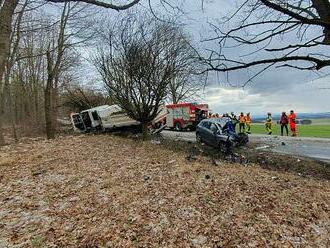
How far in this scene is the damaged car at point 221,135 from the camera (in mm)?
21180

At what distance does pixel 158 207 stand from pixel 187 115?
3176cm

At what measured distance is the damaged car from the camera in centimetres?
2118

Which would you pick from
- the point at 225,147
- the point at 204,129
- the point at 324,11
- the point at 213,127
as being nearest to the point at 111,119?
the point at 204,129

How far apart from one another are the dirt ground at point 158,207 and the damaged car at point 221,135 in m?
8.69

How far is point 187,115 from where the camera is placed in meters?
39.8

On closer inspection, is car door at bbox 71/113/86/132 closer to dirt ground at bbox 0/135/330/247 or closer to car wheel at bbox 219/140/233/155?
car wheel at bbox 219/140/233/155

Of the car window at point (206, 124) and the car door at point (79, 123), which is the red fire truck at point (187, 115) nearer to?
the car door at point (79, 123)

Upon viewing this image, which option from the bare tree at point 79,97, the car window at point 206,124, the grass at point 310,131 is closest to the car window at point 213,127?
the car window at point 206,124

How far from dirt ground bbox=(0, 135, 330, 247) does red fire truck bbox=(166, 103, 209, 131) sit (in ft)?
88.8

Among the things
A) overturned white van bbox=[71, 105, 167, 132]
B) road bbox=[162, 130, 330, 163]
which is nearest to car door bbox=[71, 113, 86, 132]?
overturned white van bbox=[71, 105, 167, 132]

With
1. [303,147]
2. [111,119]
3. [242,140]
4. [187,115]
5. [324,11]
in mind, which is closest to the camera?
[324,11]

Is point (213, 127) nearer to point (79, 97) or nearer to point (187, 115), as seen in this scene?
point (187, 115)

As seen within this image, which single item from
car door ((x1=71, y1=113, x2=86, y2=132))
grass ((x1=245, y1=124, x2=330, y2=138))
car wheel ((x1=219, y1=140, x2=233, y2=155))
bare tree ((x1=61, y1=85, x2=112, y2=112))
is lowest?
grass ((x1=245, y1=124, x2=330, y2=138))

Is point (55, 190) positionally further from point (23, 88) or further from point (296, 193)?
A: point (23, 88)
